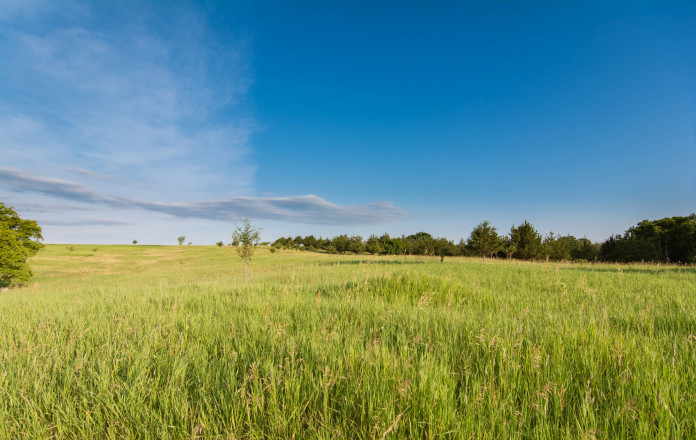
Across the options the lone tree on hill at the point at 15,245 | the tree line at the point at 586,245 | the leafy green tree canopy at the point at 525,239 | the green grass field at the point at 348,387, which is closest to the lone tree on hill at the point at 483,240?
the tree line at the point at 586,245

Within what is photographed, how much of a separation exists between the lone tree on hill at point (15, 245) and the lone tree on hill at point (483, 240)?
176ft

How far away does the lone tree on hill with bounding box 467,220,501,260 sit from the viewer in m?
42.9

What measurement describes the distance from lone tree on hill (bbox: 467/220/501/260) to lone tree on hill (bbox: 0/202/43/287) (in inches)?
2117

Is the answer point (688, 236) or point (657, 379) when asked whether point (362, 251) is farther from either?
point (657, 379)

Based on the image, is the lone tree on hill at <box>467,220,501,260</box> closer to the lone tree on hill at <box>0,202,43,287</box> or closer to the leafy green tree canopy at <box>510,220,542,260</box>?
the leafy green tree canopy at <box>510,220,542,260</box>

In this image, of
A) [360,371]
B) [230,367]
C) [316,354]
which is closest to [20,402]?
[230,367]

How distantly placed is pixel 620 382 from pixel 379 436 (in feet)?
7.00

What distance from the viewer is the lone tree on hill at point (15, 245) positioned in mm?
24828

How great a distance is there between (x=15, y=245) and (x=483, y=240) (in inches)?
2190

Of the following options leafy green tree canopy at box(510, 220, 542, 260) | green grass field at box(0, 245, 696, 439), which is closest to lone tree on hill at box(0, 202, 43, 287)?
green grass field at box(0, 245, 696, 439)

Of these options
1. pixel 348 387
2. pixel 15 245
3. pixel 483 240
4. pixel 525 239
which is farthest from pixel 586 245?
pixel 15 245

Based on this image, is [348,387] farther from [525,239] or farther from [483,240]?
[525,239]

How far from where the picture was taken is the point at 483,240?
4284 cm

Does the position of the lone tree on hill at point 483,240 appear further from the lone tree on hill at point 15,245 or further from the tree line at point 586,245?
the lone tree on hill at point 15,245
